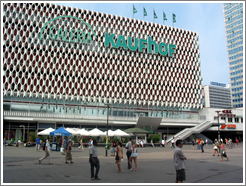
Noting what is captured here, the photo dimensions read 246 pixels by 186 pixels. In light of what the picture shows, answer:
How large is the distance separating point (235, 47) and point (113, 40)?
303 feet

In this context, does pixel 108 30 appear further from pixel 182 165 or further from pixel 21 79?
pixel 182 165

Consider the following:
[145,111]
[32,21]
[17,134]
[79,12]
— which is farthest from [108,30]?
[17,134]

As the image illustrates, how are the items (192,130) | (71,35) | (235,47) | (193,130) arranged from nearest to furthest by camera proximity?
(192,130), (193,130), (71,35), (235,47)

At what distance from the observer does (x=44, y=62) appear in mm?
58562

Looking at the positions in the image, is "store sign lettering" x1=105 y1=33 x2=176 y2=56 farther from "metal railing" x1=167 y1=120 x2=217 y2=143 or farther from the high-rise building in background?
the high-rise building in background

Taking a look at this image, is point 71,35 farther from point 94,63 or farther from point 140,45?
point 140,45

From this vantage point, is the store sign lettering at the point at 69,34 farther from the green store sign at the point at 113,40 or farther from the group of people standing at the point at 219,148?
the group of people standing at the point at 219,148

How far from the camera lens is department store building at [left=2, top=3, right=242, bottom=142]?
182 ft

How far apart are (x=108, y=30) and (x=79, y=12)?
8880mm

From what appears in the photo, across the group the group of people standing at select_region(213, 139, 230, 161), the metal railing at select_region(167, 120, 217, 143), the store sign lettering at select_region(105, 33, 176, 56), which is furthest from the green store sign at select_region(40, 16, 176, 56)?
the group of people standing at select_region(213, 139, 230, 161)

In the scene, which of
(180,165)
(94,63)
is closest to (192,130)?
(94,63)

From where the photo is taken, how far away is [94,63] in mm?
62688

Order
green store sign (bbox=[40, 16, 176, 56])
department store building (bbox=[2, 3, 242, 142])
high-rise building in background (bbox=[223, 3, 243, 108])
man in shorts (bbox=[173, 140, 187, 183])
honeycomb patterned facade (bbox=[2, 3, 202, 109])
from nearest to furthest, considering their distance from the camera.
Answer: man in shorts (bbox=[173, 140, 187, 183]), department store building (bbox=[2, 3, 242, 142]), honeycomb patterned facade (bbox=[2, 3, 202, 109]), green store sign (bbox=[40, 16, 176, 56]), high-rise building in background (bbox=[223, 3, 243, 108])

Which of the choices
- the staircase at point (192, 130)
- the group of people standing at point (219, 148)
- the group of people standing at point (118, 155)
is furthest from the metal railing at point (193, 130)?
the group of people standing at point (118, 155)
